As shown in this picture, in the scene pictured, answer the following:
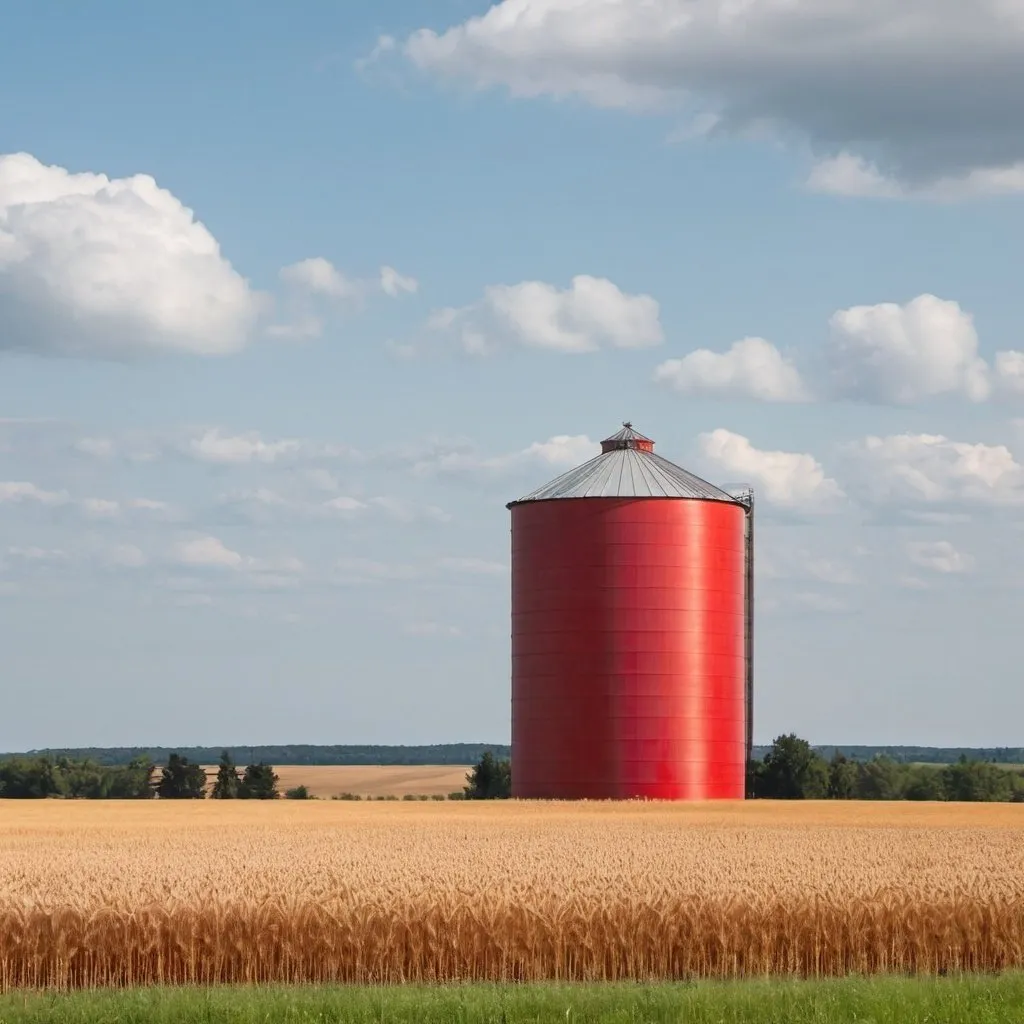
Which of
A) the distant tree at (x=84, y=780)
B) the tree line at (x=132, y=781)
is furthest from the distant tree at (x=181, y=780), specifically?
the distant tree at (x=84, y=780)

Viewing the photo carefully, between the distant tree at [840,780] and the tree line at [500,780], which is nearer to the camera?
the tree line at [500,780]

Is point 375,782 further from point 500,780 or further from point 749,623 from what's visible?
point 749,623

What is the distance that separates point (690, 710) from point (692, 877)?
36226mm

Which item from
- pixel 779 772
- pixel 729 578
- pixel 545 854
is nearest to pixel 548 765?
pixel 729 578

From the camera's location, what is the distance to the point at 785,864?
28.0m

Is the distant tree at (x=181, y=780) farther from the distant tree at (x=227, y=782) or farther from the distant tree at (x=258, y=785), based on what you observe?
the distant tree at (x=258, y=785)

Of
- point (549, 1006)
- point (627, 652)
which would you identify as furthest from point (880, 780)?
point (549, 1006)

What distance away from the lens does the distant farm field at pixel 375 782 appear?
137 m

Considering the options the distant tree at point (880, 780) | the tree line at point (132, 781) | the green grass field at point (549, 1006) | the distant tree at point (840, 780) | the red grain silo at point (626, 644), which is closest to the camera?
the green grass field at point (549, 1006)

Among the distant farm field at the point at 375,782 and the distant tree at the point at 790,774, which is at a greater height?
the distant tree at the point at 790,774

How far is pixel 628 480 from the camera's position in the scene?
62469mm

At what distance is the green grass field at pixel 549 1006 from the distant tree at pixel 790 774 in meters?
64.3

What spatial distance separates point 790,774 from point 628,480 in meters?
25.8

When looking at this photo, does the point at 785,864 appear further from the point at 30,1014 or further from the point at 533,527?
the point at 533,527
